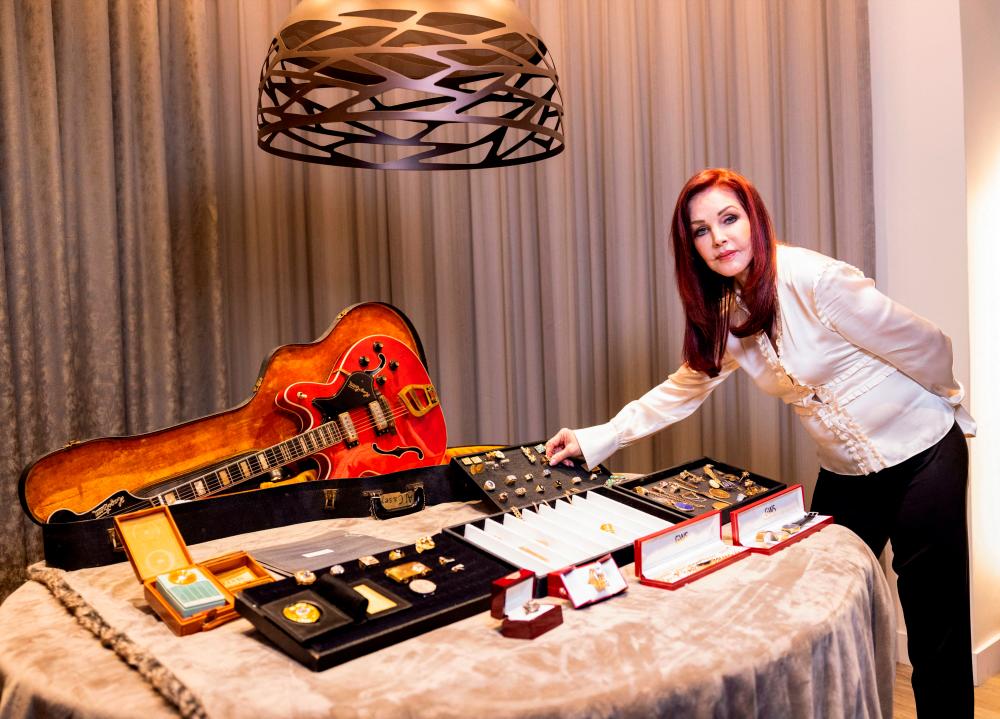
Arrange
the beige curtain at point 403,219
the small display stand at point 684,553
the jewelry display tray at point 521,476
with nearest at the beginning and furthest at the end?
1. the small display stand at point 684,553
2. the jewelry display tray at point 521,476
3. the beige curtain at point 403,219

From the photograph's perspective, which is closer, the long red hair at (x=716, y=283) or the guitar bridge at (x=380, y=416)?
the long red hair at (x=716, y=283)

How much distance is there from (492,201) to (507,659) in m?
1.96

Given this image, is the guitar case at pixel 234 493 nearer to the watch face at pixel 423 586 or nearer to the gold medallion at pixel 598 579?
the watch face at pixel 423 586

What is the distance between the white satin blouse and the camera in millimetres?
1654

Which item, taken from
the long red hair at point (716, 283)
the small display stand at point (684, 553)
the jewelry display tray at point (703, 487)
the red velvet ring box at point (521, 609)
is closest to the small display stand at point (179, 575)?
the red velvet ring box at point (521, 609)

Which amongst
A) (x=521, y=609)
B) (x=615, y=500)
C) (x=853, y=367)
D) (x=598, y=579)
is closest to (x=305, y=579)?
(x=521, y=609)

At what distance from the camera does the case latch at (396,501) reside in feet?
5.58

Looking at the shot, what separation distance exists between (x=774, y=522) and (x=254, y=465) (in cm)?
107

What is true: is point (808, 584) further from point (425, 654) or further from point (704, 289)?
point (704, 289)

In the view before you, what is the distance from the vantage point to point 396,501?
5.65 ft

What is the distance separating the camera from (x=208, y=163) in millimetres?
2395

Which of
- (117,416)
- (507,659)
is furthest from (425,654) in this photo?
(117,416)

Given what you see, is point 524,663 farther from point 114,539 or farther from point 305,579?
point 114,539

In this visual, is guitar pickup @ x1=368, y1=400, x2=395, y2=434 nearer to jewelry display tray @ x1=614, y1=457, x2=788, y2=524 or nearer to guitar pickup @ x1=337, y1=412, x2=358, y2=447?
guitar pickup @ x1=337, y1=412, x2=358, y2=447
